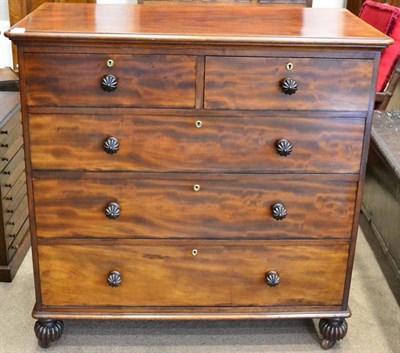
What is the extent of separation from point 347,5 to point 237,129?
2484 mm

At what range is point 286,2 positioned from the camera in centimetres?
377

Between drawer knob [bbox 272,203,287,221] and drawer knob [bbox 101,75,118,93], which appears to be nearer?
drawer knob [bbox 101,75,118,93]

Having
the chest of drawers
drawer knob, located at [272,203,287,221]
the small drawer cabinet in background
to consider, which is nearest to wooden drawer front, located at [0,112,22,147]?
the small drawer cabinet in background

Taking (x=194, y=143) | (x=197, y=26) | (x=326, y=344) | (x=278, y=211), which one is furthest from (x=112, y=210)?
(x=326, y=344)

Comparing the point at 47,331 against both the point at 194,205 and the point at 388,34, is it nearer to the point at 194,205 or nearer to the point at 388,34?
the point at 194,205

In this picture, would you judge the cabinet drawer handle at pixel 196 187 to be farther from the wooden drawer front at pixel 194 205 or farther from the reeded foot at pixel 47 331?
the reeded foot at pixel 47 331

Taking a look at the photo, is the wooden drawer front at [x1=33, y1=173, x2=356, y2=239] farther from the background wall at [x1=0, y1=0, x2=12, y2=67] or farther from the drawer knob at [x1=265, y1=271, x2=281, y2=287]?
the background wall at [x1=0, y1=0, x2=12, y2=67]

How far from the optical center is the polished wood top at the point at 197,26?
→ 1.73 meters

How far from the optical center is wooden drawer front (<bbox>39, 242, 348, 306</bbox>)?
79.4 inches

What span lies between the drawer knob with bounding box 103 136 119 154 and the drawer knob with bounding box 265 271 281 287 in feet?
2.09

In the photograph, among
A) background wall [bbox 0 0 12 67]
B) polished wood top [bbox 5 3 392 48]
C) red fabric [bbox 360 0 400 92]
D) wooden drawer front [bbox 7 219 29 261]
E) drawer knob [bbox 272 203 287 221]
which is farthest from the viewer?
background wall [bbox 0 0 12 67]

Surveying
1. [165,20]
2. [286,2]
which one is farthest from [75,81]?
[286,2]

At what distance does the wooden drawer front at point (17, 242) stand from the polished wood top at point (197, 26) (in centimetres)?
98

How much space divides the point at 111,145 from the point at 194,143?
0.79 feet
